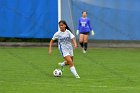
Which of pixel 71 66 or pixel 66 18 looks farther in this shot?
pixel 66 18

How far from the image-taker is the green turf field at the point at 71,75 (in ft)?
40.6

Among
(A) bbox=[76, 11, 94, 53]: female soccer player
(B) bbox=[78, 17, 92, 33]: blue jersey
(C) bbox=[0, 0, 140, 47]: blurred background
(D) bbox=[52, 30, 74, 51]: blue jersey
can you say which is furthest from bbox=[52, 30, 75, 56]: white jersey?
(C) bbox=[0, 0, 140, 47]: blurred background

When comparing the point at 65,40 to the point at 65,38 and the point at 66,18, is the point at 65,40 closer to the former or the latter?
the point at 65,38

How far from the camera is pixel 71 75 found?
15227 mm

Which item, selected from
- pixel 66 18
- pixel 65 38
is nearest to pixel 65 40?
pixel 65 38

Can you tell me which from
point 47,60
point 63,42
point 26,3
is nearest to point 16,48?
point 26,3

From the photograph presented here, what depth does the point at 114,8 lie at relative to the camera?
1054 inches

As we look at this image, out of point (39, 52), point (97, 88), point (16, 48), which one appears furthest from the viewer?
point (16, 48)

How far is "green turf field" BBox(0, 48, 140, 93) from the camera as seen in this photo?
1237 cm

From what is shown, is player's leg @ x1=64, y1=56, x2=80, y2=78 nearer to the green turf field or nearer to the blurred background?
the green turf field

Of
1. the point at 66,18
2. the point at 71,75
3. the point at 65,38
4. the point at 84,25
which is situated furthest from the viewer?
the point at 66,18

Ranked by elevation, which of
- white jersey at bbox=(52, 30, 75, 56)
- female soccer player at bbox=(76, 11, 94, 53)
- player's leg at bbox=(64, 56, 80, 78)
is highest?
white jersey at bbox=(52, 30, 75, 56)

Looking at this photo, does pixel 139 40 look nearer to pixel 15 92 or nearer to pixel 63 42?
pixel 63 42

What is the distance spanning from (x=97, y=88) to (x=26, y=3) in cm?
1466
